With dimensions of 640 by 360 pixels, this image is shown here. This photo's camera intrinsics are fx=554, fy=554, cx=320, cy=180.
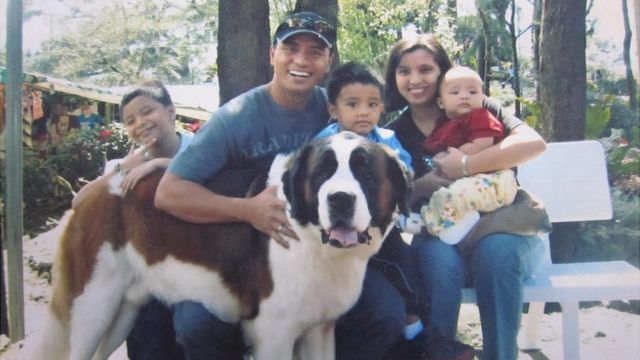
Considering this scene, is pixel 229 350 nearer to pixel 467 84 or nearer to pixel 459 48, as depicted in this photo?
pixel 467 84

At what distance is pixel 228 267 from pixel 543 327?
194 cm

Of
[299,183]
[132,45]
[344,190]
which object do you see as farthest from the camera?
[132,45]

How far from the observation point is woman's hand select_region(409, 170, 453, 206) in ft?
7.09

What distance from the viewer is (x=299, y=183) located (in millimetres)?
1770

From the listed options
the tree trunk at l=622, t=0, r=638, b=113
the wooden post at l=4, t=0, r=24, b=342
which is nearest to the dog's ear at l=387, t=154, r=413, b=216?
the wooden post at l=4, t=0, r=24, b=342

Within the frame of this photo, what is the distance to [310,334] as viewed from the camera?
6.67 feet

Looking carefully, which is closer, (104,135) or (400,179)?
(400,179)

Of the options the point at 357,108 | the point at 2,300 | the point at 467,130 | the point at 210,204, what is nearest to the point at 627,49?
the point at 467,130

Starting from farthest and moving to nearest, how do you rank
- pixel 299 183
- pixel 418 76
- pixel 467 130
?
pixel 418 76 → pixel 467 130 → pixel 299 183

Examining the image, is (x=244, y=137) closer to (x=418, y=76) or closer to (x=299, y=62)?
(x=299, y=62)

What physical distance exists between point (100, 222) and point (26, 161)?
658 mm

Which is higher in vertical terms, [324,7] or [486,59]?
[324,7]

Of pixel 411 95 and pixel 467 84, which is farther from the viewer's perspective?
pixel 411 95

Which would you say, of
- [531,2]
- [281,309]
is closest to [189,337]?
[281,309]
